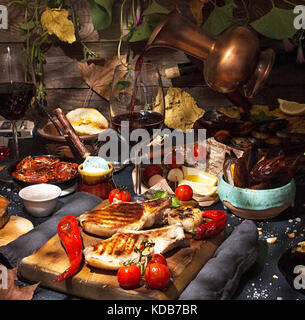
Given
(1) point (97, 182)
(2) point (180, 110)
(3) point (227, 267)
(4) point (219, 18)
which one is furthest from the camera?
(2) point (180, 110)

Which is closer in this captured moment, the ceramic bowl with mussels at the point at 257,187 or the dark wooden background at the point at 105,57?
the ceramic bowl with mussels at the point at 257,187

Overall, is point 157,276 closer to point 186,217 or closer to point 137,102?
point 186,217

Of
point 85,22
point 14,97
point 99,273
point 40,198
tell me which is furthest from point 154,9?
point 99,273

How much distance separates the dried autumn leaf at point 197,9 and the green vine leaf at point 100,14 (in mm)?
391

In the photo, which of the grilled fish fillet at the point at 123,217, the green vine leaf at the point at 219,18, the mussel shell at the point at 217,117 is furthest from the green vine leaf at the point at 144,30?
the grilled fish fillet at the point at 123,217

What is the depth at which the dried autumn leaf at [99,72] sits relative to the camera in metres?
2.49

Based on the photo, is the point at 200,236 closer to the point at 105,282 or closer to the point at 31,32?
the point at 105,282

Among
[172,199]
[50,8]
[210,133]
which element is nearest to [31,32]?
[50,8]

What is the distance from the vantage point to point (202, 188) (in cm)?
176

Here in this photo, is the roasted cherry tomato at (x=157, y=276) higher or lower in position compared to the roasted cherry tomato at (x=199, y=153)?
lower

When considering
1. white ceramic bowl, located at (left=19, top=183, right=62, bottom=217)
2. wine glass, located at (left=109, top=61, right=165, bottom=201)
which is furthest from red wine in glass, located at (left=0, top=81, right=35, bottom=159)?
wine glass, located at (left=109, top=61, right=165, bottom=201)

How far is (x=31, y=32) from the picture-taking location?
8.09 feet

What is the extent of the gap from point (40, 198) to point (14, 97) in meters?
0.40

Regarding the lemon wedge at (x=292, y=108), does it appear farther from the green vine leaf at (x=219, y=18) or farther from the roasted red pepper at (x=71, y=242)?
the roasted red pepper at (x=71, y=242)
